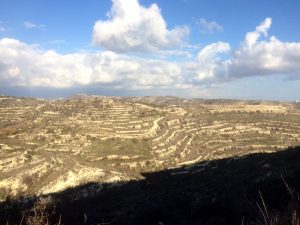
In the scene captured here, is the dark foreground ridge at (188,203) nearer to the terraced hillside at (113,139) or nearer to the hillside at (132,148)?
the hillside at (132,148)

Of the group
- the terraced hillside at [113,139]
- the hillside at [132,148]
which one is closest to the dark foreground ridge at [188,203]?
the hillside at [132,148]

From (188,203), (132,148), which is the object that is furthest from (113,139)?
(188,203)

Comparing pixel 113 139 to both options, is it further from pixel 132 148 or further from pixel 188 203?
pixel 188 203

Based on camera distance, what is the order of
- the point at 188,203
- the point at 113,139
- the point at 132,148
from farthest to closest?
the point at 113,139
the point at 132,148
the point at 188,203

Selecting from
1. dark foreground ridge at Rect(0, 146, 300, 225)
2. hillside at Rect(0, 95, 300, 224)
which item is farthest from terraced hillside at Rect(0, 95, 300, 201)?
dark foreground ridge at Rect(0, 146, 300, 225)

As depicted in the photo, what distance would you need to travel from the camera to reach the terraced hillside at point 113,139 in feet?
277

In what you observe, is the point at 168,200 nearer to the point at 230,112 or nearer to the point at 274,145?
the point at 274,145

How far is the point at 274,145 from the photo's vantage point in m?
119

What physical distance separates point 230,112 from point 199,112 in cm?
1190

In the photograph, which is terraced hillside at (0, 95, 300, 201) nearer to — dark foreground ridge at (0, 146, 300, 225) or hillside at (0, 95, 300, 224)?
hillside at (0, 95, 300, 224)

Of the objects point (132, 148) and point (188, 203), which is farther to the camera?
point (132, 148)

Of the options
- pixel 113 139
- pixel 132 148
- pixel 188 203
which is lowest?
pixel 132 148

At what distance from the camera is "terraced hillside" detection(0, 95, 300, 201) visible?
277ft

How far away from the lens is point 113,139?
365 ft
